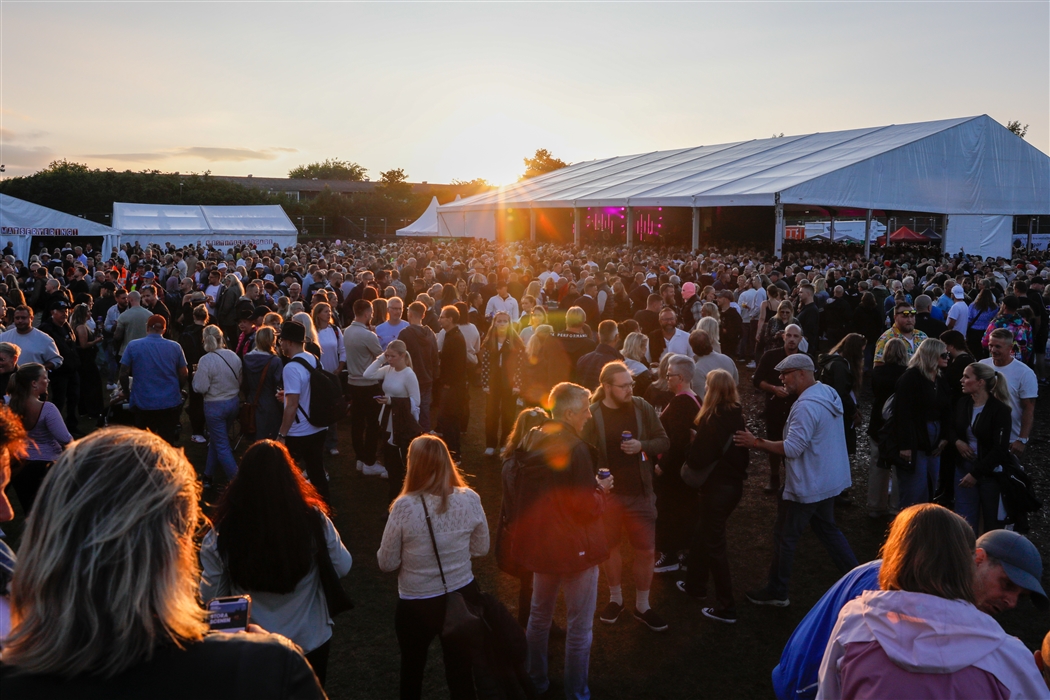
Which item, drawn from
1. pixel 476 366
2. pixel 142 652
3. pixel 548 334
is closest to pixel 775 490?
pixel 548 334

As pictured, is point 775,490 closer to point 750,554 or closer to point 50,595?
point 750,554

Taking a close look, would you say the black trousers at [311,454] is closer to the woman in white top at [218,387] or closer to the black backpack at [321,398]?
the black backpack at [321,398]

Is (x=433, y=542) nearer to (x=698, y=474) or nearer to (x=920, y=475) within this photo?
(x=698, y=474)

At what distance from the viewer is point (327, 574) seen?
296cm

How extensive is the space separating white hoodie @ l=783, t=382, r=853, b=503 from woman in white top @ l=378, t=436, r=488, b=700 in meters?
2.36

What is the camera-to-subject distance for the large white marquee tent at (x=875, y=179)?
70.5ft

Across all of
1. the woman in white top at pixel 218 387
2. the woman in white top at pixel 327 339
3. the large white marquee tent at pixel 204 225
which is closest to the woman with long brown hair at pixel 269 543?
the woman in white top at pixel 218 387

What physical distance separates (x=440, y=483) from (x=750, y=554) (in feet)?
11.3

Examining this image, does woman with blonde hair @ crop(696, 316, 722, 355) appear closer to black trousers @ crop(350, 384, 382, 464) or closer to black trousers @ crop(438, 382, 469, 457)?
black trousers @ crop(438, 382, 469, 457)

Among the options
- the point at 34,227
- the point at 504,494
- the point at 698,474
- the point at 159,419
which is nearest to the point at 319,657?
the point at 504,494

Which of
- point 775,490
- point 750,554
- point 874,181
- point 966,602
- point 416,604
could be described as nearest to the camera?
point 966,602

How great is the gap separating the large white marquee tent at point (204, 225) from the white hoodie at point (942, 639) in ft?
99.2

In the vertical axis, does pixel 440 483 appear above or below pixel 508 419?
above

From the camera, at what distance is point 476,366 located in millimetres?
8320
